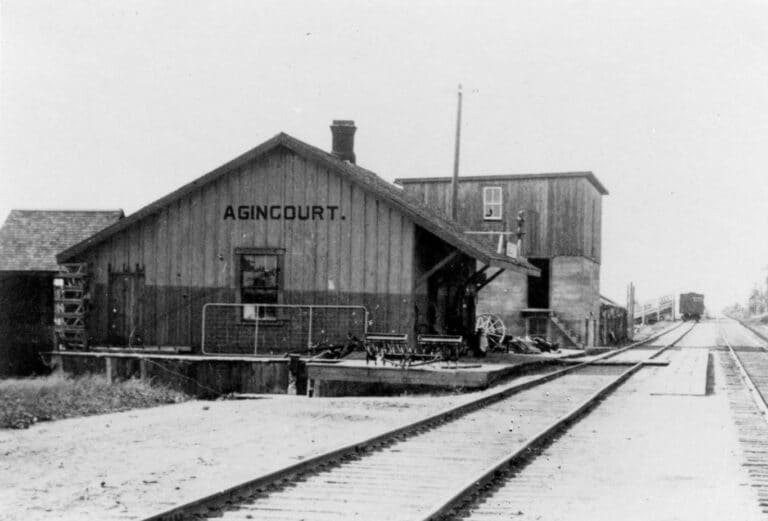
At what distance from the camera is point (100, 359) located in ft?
64.6

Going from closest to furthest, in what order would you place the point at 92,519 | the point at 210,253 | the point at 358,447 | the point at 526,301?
the point at 92,519 → the point at 358,447 → the point at 210,253 → the point at 526,301

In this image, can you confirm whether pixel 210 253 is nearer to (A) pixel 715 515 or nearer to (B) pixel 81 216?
(B) pixel 81 216

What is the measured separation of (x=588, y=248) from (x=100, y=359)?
21904 mm

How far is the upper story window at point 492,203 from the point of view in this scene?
35.9 meters

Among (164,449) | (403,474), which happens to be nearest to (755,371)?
(403,474)

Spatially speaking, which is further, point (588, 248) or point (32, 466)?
point (588, 248)

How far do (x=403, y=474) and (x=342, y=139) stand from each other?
17929 millimetres

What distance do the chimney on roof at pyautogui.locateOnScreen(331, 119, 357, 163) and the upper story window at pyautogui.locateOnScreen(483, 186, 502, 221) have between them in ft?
37.8

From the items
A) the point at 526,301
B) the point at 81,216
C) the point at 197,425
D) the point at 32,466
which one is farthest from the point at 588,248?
the point at 32,466

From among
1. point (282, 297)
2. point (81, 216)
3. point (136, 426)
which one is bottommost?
point (136, 426)

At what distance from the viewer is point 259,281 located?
21.0m

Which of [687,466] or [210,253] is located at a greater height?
[210,253]

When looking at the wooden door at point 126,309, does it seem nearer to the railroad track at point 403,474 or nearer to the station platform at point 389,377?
the station platform at point 389,377

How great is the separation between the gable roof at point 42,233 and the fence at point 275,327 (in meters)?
6.57
